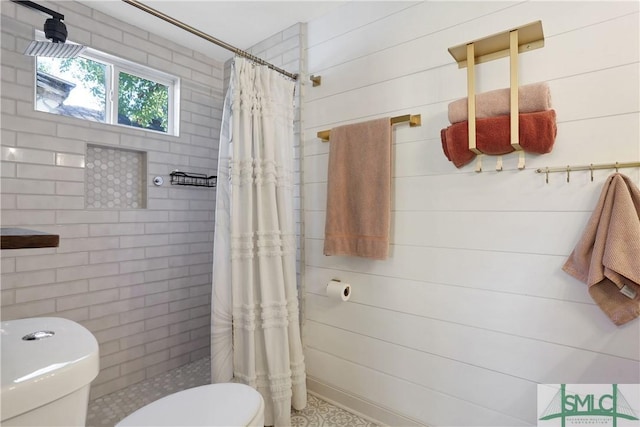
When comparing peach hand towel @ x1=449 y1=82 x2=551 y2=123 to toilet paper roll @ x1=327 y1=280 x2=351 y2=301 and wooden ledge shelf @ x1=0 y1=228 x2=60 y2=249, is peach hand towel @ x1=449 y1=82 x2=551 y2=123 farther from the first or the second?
wooden ledge shelf @ x1=0 y1=228 x2=60 y2=249

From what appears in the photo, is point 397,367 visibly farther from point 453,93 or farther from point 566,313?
point 453,93

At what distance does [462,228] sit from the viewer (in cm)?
158

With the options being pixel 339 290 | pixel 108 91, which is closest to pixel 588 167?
pixel 339 290

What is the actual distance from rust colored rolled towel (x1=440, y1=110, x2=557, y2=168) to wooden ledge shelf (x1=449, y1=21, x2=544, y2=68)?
313mm

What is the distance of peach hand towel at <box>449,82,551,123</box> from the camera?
1302 millimetres

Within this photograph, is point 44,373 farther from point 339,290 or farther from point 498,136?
point 498,136

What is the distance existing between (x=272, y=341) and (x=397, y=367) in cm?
69

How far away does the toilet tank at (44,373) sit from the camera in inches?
30.3

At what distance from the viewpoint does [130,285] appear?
2.26m

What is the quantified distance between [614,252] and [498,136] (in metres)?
0.57

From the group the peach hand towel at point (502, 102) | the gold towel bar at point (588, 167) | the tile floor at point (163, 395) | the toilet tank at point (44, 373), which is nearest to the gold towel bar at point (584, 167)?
the gold towel bar at point (588, 167)

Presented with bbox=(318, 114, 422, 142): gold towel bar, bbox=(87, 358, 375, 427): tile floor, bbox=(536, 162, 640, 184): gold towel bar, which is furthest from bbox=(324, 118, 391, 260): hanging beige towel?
bbox=(87, 358, 375, 427): tile floor

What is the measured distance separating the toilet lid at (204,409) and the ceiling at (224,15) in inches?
82.8

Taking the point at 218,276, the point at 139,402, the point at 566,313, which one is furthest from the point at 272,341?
the point at 566,313
